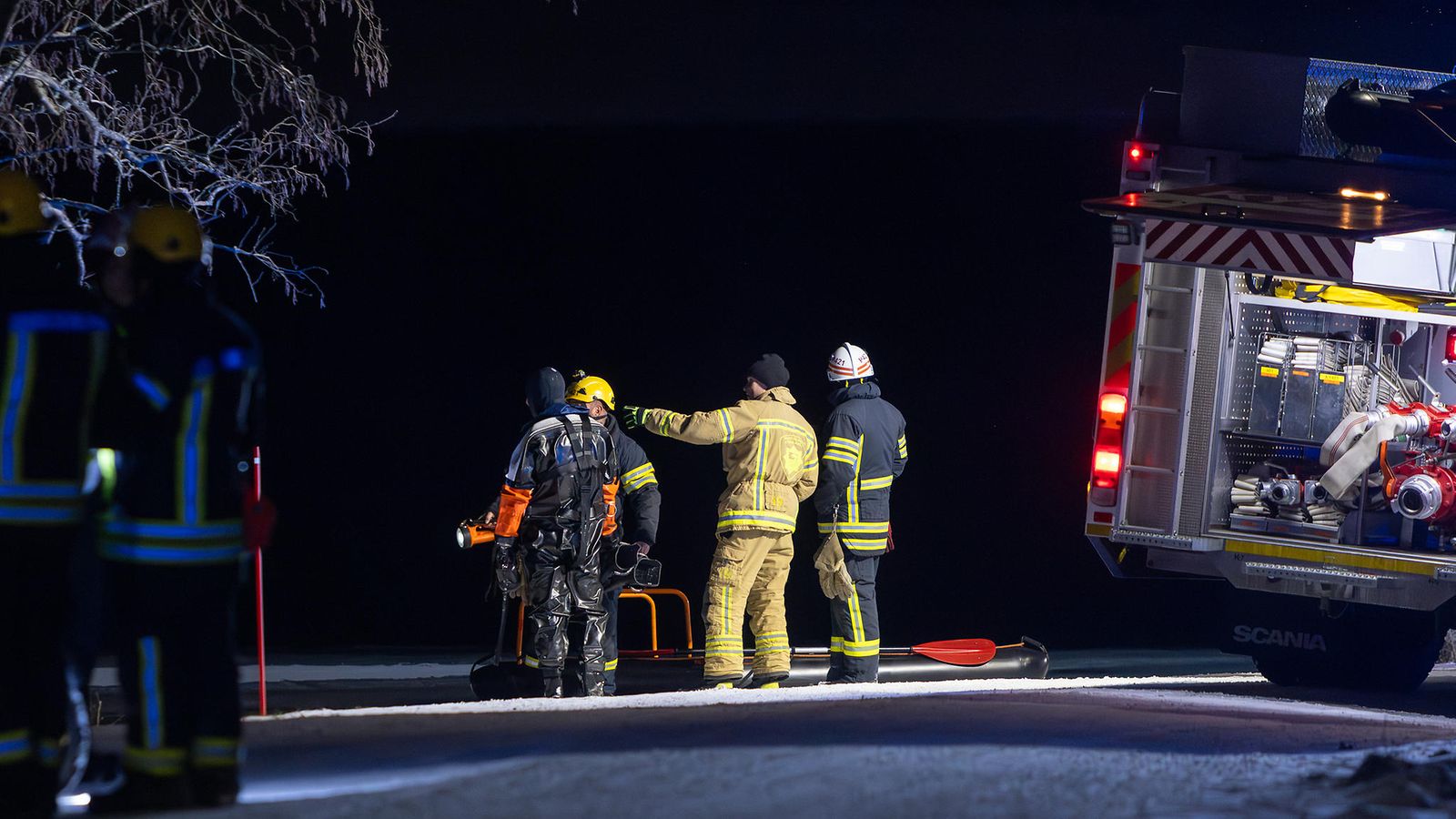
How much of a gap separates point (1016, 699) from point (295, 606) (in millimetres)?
15571

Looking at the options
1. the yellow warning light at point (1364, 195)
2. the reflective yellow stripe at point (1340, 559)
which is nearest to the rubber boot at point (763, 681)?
the reflective yellow stripe at point (1340, 559)

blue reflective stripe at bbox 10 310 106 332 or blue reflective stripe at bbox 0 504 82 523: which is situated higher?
blue reflective stripe at bbox 10 310 106 332

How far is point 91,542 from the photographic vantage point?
16.8 ft

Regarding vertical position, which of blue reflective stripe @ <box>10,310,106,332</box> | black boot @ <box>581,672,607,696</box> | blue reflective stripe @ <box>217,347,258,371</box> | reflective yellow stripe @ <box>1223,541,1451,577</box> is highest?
blue reflective stripe @ <box>10,310,106,332</box>

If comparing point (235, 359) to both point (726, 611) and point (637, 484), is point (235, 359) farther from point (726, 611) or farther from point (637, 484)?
point (637, 484)

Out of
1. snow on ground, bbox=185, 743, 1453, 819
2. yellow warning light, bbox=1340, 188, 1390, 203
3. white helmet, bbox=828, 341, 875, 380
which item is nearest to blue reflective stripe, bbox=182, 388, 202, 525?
snow on ground, bbox=185, 743, 1453, 819

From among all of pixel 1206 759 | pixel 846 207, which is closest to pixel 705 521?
pixel 846 207

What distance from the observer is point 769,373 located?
31.3 feet

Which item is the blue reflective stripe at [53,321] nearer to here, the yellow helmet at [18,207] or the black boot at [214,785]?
the yellow helmet at [18,207]

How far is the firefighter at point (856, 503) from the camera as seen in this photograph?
9.32m

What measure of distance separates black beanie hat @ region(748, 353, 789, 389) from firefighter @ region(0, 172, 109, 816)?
5.47m

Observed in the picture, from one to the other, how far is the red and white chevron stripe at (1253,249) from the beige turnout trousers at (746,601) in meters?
2.69

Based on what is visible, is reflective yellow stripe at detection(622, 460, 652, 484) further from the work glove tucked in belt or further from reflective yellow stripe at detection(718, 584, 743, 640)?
the work glove tucked in belt

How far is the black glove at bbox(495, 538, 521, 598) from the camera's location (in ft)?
29.7
